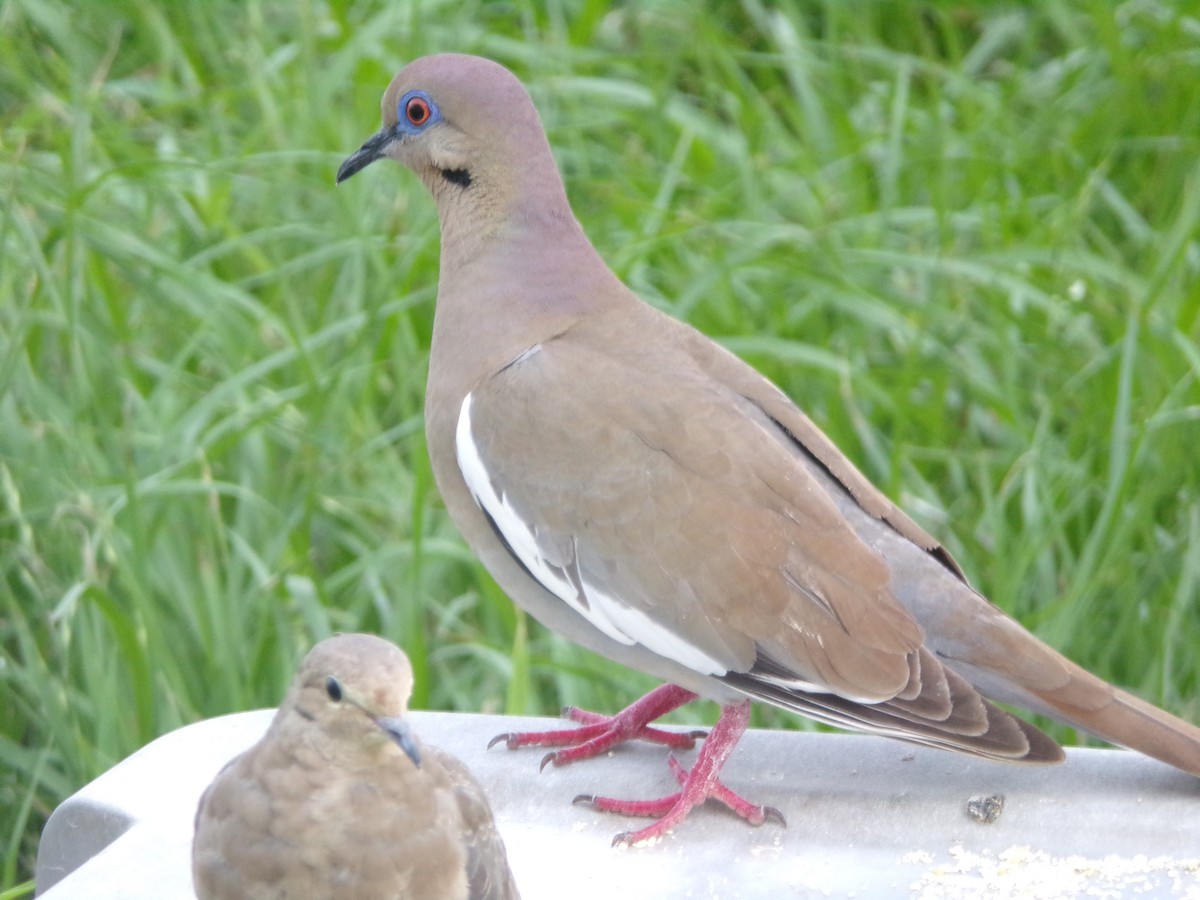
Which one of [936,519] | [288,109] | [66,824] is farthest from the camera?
[288,109]

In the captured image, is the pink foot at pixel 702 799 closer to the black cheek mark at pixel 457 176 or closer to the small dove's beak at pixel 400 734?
the small dove's beak at pixel 400 734

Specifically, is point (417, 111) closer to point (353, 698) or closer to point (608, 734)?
point (608, 734)

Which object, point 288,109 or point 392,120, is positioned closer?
point 392,120

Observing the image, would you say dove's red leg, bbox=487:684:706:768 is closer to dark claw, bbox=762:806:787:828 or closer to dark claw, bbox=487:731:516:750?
dark claw, bbox=487:731:516:750

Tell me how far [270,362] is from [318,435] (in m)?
0.18

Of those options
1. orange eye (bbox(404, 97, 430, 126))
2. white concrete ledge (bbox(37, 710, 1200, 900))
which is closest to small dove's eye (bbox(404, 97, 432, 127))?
orange eye (bbox(404, 97, 430, 126))

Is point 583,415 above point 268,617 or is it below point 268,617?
above

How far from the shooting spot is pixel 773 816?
2.42 meters

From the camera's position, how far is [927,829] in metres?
2.37

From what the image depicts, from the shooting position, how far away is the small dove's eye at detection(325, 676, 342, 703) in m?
1.77

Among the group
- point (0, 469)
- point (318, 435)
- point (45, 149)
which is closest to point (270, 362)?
point (318, 435)

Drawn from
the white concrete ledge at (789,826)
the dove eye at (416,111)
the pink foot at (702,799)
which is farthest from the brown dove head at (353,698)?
the dove eye at (416,111)

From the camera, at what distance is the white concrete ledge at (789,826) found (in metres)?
2.23

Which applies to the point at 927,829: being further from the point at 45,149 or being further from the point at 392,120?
the point at 45,149
